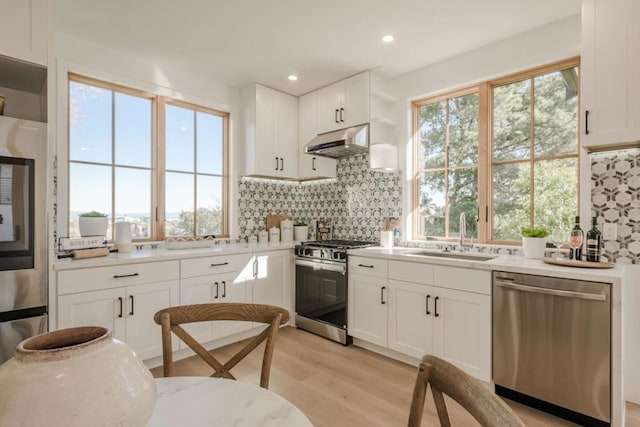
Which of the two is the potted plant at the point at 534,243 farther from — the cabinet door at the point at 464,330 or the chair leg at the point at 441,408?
the chair leg at the point at 441,408

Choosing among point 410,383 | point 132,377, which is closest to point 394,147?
point 410,383

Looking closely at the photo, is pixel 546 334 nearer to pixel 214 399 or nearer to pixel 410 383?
pixel 410 383

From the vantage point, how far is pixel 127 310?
2592 mm

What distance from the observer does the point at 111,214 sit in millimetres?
3084

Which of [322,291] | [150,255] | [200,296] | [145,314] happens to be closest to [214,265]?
[200,296]

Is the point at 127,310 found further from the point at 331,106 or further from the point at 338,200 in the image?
the point at 331,106

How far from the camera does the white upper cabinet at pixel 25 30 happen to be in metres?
1.84

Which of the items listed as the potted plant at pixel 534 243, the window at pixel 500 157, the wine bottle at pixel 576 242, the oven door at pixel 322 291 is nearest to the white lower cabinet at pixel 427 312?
the oven door at pixel 322 291

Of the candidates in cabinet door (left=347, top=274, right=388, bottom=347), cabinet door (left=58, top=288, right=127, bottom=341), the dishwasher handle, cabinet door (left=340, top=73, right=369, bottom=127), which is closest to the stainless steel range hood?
cabinet door (left=340, top=73, right=369, bottom=127)

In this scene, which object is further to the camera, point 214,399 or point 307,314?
point 307,314

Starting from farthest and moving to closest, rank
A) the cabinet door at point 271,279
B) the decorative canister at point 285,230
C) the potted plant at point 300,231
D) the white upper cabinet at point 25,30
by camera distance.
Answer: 1. the potted plant at point 300,231
2. the decorative canister at point 285,230
3. the cabinet door at point 271,279
4. the white upper cabinet at point 25,30

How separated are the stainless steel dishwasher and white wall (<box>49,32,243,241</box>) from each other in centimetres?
281

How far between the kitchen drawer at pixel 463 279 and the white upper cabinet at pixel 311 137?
1.88 m

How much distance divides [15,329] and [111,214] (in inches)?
53.9
